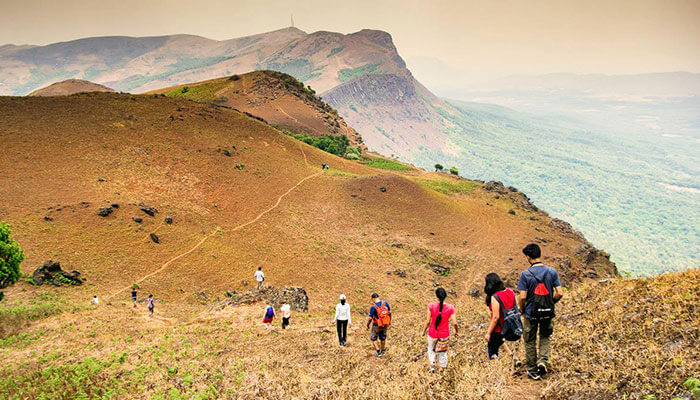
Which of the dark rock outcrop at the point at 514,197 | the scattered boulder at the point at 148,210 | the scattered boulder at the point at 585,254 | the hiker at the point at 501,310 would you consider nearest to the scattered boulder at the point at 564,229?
the scattered boulder at the point at 585,254

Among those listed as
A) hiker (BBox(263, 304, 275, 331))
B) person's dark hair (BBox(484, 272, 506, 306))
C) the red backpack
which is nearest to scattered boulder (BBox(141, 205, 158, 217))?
hiker (BBox(263, 304, 275, 331))

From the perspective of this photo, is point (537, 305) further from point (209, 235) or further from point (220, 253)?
point (209, 235)

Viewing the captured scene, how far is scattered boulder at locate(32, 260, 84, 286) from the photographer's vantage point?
17078 millimetres

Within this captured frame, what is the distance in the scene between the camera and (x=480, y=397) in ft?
18.2

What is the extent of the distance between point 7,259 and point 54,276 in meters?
3.42

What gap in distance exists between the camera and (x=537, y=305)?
20.0 ft

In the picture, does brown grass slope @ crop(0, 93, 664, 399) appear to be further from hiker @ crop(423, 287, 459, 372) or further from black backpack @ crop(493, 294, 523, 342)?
black backpack @ crop(493, 294, 523, 342)

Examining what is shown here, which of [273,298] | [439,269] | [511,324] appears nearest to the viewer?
[511,324]

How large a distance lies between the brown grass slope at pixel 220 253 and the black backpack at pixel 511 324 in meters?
0.84

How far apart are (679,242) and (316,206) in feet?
729

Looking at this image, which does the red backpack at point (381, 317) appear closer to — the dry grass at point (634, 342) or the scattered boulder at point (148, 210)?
the dry grass at point (634, 342)

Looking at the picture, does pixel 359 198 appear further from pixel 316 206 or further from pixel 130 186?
pixel 130 186

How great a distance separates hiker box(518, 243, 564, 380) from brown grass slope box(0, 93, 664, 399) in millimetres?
395

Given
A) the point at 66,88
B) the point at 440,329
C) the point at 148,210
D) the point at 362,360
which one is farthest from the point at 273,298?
the point at 66,88
